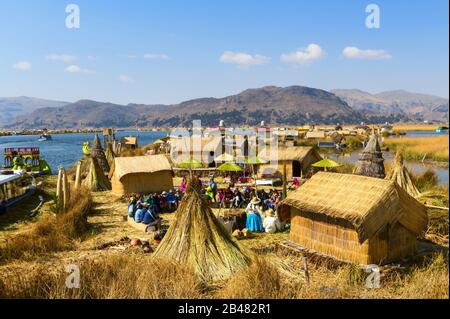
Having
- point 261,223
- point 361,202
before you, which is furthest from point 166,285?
point 261,223

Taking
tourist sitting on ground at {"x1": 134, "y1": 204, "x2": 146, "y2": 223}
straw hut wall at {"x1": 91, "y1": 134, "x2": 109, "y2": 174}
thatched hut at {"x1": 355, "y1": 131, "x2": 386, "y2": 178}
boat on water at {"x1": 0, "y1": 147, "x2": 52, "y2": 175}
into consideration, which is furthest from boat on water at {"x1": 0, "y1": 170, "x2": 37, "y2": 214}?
thatched hut at {"x1": 355, "y1": 131, "x2": 386, "y2": 178}

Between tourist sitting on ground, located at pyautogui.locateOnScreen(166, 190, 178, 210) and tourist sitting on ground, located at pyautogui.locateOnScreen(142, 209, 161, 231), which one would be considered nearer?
tourist sitting on ground, located at pyautogui.locateOnScreen(142, 209, 161, 231)

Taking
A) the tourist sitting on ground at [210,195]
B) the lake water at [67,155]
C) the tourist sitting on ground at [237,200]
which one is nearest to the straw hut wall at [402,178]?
the lake water at [67,155]

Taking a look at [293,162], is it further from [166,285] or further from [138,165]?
[166,285]

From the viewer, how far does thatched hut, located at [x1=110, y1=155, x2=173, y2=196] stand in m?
18.3

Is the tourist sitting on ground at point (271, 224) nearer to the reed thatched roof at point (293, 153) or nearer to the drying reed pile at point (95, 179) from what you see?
the drying reed pile at point (95, 179)

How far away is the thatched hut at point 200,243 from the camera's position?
7520 millimetres

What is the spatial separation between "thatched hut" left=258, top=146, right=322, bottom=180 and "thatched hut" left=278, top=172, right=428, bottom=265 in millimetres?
13844

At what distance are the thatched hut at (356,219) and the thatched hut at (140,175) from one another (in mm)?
10293

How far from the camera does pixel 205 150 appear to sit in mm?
29062

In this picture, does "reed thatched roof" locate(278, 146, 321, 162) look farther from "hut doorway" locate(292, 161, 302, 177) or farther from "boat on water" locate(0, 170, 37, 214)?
"boat on water" locate(0, 170, 37, 214)

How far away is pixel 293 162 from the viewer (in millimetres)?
24188

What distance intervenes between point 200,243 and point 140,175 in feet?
37.5

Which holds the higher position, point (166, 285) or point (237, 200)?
point (166, 285)
